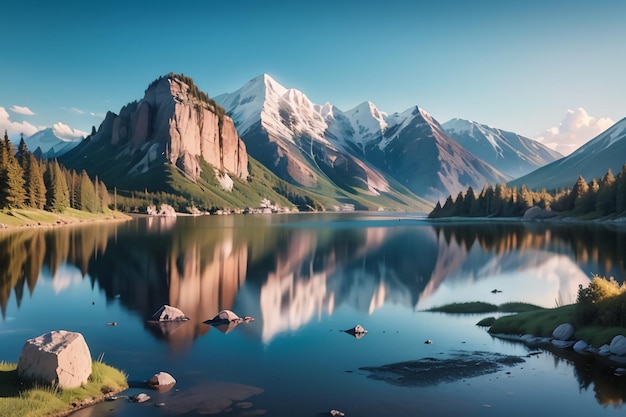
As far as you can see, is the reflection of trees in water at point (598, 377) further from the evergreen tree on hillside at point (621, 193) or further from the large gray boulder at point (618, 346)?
the evergreen tree on hillside at point (621, 193)

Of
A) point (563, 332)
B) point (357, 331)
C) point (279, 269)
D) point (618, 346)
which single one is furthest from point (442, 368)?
point (279, 269)

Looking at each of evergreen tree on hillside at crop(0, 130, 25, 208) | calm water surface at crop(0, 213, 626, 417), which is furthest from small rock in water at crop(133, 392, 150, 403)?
evergreen tree on hillside at crop(0, 130, 25, 208)

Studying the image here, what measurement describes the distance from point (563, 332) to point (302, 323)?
21.8 meters

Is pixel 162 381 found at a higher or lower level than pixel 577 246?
lower

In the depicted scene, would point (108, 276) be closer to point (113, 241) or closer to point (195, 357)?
point (195, 357)

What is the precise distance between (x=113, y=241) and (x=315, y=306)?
269 ft

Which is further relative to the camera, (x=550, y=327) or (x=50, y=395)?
(x=550, y=327)

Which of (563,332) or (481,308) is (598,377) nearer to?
(563,332)

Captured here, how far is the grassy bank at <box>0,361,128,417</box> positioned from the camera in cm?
2306

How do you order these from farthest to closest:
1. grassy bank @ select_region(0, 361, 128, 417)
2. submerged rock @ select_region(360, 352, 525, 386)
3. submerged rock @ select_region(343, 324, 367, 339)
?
submerged rock @ select_region(343, 324, 367, 339)
submerged rock @ select_region(360, 352, 525, 386)
grassy bank @ select_region(0, 361, 128, 417)

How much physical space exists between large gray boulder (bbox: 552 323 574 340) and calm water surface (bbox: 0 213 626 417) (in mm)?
3871

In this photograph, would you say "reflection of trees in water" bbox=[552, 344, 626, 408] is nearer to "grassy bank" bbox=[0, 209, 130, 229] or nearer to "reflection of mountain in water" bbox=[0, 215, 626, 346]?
"reflection of mountain in water" bbox=[0, 215, 626, 346]

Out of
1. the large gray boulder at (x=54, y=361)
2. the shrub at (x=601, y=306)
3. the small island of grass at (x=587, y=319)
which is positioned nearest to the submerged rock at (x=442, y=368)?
the small island of grass at (x=587, y=319)

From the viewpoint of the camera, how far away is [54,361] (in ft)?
82.5
